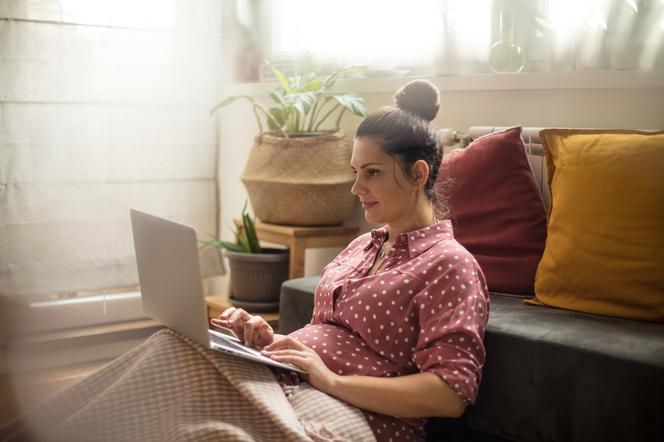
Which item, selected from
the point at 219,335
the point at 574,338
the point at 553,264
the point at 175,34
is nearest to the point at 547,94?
the point at 553,264

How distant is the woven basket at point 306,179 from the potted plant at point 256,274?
0.14m

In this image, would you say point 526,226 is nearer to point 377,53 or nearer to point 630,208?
point 630,208

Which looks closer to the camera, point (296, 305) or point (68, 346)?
point (296, 305)

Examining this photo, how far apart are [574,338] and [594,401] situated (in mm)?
134

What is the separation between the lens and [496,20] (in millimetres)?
2562

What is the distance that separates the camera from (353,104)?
9.10 ft

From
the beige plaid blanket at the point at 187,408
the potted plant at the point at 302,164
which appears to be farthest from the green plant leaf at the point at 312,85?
the beige plaid blanket at the point at 187,408

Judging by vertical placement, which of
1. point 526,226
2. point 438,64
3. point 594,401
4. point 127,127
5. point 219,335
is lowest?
point 594,401

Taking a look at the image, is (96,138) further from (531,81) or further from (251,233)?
(531,81)

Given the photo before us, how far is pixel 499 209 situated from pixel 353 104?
88cm

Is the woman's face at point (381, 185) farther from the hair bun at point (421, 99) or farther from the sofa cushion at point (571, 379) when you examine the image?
the sofa cushion at point (571, 379)

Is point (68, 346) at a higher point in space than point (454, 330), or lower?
lower

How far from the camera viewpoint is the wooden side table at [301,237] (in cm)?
287

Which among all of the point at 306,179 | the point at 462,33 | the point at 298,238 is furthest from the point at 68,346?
the point at 462,33
